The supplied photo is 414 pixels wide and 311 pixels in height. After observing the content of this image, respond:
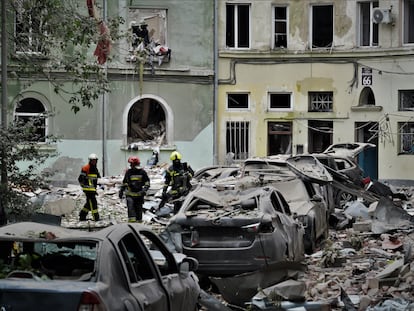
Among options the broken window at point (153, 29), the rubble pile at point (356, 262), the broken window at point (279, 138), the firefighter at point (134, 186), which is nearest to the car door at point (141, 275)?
the rubble pile at point (356, 262)

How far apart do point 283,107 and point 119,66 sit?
21.9 ft

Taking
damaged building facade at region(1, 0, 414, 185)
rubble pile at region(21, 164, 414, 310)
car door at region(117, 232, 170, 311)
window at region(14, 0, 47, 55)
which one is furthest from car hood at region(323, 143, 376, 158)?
car door at region(117, 232, 170, 311)

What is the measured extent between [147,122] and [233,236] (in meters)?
22.9

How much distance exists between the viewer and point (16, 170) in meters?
15.5

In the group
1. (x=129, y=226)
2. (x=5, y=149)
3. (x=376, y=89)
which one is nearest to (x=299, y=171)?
(x=5, y=149)

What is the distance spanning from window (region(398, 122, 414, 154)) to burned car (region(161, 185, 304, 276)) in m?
21.0

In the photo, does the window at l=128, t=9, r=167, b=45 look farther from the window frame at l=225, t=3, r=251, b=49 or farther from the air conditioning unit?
the air conditioning unit

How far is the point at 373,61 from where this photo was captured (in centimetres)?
3359

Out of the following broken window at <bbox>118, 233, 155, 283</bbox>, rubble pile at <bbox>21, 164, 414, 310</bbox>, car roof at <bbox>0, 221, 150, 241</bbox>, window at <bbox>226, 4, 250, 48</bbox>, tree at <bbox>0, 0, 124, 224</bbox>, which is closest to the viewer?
car roof at <bbox>0, 221, 150, 241</bbox>

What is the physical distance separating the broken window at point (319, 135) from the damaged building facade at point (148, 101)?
393cm

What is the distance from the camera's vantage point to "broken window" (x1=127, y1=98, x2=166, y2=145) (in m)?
34.2

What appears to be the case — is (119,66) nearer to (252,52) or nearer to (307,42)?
(252,52)

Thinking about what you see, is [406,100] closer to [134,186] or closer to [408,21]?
[408,21]

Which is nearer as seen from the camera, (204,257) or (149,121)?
(204,257)
